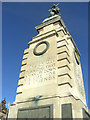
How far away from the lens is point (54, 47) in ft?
31.8

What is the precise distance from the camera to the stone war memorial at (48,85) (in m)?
6.54

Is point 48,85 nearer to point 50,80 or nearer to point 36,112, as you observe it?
point 50,80

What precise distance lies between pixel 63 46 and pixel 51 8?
10.1 metres

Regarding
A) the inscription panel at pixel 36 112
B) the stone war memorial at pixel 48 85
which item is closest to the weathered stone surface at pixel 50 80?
the stone war memorial at pixel 48 85

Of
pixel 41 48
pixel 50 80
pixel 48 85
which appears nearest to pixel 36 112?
pixel 48 85

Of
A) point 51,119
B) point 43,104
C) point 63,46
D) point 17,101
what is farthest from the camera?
point 63,46

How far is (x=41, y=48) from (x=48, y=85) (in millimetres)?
3889

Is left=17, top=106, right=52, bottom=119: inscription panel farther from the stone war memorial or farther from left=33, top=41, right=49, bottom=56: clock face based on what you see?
left=33, top=41, right=49, bottom=56: clock face

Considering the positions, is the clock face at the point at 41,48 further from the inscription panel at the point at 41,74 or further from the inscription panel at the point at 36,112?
the inscription panel at the point at 36,112

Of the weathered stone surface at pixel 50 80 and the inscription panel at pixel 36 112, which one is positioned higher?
the weathered stone surface at pixel 50 80

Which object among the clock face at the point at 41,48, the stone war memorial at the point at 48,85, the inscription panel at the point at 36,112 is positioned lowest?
the inscription panel at the point at 36,112

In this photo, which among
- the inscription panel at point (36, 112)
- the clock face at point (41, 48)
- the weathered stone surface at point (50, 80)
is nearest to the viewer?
the inscription panel at point (36, 112)

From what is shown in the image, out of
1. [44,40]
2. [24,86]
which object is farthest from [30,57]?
[24,86]

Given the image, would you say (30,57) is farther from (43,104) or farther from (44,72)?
(43,104)
